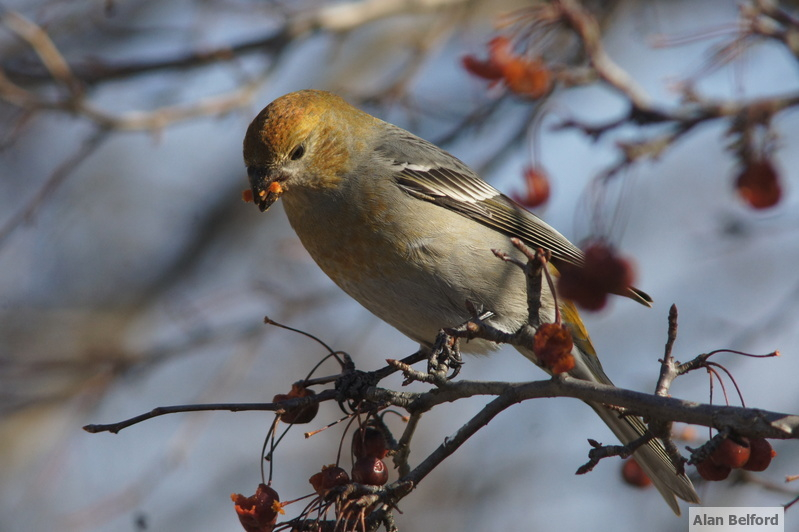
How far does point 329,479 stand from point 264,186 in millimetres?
1662

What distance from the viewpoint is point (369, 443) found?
9.06 feet

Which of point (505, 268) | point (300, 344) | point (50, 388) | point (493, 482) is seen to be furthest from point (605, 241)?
point (50, 388)

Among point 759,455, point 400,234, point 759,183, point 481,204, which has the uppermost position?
point 481,204

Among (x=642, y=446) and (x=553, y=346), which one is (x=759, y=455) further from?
(x=642, y=446)

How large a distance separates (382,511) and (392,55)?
8218 mm

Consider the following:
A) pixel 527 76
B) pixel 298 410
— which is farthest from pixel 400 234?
pixel 298 410

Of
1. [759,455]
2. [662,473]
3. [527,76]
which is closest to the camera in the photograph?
[759,455]

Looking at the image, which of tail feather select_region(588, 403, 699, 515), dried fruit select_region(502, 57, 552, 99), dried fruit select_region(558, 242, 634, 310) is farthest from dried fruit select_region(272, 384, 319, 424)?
dried fruit select_region(502, 57, 552, 99)

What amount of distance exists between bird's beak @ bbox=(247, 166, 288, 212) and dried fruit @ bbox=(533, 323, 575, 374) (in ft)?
5.75

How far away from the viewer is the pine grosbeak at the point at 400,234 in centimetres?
368

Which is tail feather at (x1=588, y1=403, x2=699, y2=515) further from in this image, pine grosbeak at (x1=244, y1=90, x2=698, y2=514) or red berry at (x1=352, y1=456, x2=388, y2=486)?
red berry at (x1=352, y1=456, x2=388, y2=486)

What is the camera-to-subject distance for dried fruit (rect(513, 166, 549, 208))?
4.30 m

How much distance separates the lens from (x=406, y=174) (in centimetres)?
414

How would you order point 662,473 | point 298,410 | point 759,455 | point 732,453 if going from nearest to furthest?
point 732,453 < point 759,455 < point 298,410 < point 662,473
